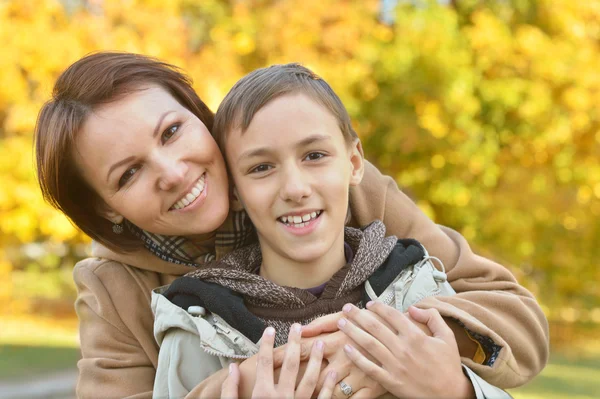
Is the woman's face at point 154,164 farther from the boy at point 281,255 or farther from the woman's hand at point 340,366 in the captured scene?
the woman's hand at point 340,366

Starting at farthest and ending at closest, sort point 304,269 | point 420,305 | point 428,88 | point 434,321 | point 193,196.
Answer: point 428,88 < point 193,196 < point 304,269 < point 420,305 < point 434,321

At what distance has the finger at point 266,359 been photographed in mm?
2160

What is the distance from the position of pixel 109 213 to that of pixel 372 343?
3.96 ft

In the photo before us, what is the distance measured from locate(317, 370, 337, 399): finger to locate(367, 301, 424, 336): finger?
23 cm

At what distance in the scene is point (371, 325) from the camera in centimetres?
223

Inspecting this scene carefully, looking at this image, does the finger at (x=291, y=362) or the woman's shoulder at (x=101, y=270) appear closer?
the finger at (x=291, y=362)

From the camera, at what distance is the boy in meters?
2.34

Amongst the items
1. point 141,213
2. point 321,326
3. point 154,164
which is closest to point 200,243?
point 141,213

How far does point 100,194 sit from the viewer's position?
8.98ft

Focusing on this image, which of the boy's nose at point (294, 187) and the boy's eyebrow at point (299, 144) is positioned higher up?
the boy's eyebrow at point (299, 144)

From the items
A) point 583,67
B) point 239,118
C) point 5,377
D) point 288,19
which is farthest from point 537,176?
point 5,377

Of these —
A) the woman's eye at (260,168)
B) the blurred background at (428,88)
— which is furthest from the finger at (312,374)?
the blurred background at (428,88)

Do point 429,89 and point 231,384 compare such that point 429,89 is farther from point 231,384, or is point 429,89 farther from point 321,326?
point 231,384

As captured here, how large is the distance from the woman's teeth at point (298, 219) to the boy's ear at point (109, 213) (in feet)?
2.48
